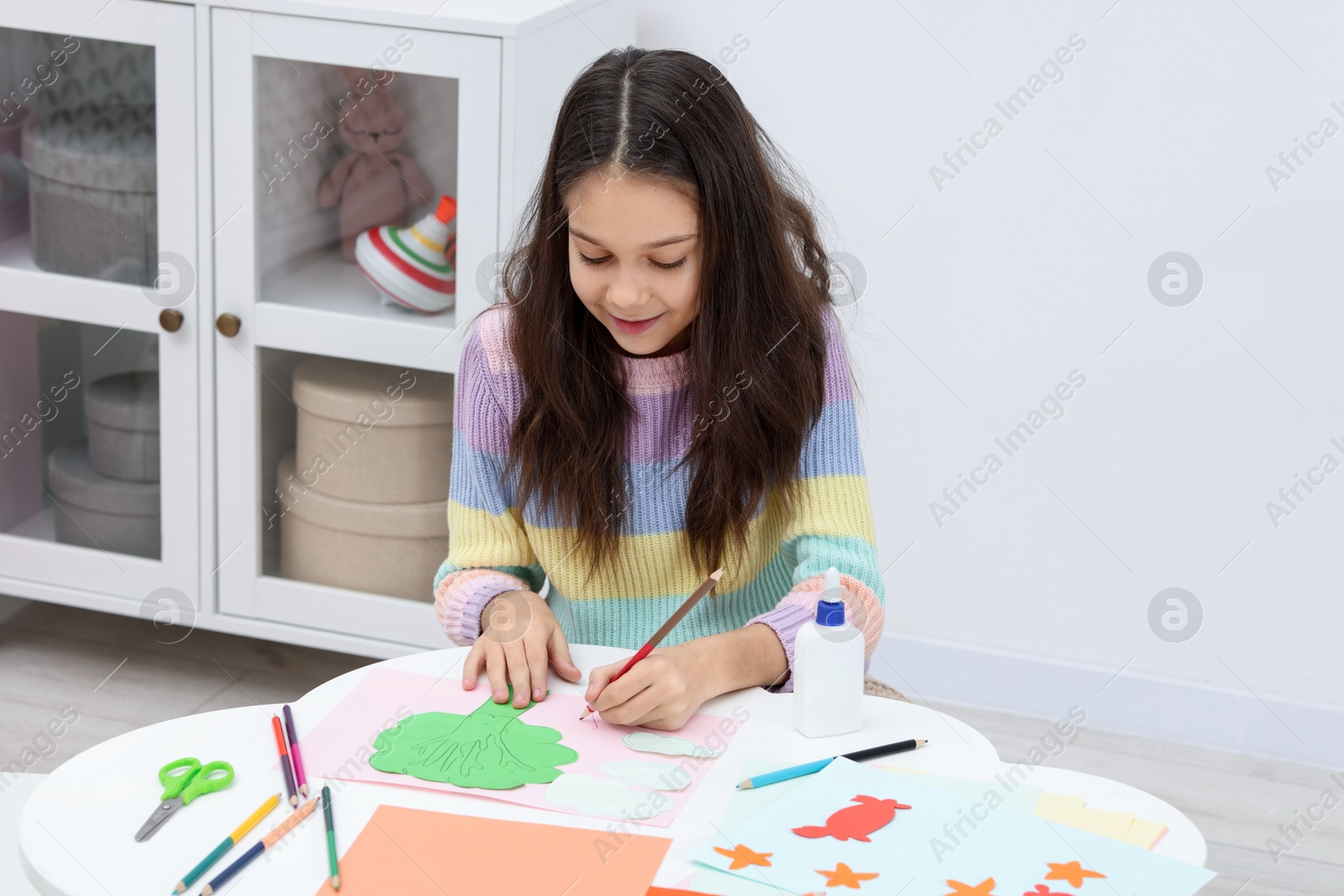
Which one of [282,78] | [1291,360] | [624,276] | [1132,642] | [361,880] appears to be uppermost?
[282,78]

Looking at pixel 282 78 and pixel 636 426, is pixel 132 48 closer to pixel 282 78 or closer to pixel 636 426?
pixel 282 78

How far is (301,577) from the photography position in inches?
87.3

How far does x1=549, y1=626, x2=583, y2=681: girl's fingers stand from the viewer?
1182 mm

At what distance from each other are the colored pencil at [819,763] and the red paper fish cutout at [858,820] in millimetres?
51

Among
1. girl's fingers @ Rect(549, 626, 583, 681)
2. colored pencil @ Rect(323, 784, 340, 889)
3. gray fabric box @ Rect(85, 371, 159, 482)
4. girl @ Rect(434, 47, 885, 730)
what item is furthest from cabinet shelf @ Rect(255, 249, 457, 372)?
colored pencil @ Rect(323, 784, 340, 889)

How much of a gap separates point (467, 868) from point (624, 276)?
55 centimetres

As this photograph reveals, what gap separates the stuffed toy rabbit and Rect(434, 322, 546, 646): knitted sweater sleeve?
2.36 ft

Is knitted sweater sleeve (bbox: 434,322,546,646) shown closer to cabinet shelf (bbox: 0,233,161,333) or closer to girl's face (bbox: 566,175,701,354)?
girl's face (bbox: 566,175,701,354)

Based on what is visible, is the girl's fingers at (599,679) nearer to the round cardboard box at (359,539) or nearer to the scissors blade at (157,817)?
the scissors blade at (157,817)

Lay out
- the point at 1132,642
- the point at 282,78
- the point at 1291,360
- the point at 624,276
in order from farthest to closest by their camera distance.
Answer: the point at 1132,642 < the point at 1291,360 < the point at 282,78 < the point at 624,276

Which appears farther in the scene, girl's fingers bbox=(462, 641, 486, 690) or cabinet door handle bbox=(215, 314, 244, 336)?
cabinet door handle bbox=(215, 314, 244, 336)

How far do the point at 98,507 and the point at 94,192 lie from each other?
1.78ft

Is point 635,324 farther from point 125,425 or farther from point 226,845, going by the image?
point 125,425

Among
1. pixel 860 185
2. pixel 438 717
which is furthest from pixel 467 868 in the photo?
pixel 860 185
